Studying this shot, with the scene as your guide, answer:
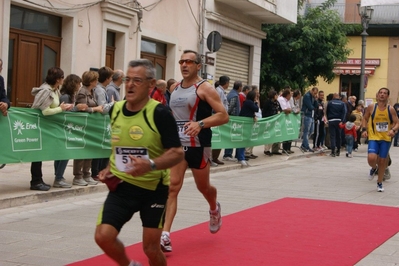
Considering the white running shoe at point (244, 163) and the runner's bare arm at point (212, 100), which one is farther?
the white running shoe at point (244, 163)

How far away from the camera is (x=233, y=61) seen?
25984 mm

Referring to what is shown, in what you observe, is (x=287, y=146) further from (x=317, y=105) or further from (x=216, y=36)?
(x=216, y=36)

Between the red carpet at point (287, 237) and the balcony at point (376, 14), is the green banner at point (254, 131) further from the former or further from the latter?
the balcony at point (376, 14)

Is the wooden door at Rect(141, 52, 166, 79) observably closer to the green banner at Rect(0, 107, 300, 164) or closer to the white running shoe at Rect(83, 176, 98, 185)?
the green banner at Rect(0, 107, 300, 164)

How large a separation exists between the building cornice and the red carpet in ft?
40.8

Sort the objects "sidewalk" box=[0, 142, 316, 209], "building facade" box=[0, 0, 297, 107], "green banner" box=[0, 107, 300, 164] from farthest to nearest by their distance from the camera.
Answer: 1. "building facade" box=[0, 0, 297, 107]
2. "green banner" box=[0, 107, 300, 164]
3. "sidewalk" box=[0, 142, 316, 209]

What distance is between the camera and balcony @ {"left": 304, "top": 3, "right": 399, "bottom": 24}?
4528cm

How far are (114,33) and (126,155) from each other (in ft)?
44.9

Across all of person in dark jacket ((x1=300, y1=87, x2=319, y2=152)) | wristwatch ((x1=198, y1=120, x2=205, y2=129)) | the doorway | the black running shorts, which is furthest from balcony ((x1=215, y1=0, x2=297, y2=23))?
the doorway

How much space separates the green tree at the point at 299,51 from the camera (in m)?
30.3

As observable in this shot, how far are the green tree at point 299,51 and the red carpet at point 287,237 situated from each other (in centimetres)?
1943

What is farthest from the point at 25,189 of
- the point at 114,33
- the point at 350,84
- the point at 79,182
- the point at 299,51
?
the point at 350,84

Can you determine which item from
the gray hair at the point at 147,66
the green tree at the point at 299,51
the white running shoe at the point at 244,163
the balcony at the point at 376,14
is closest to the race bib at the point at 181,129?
the gray hair at the point at 147,66

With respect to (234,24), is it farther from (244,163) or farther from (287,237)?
(287,237)
